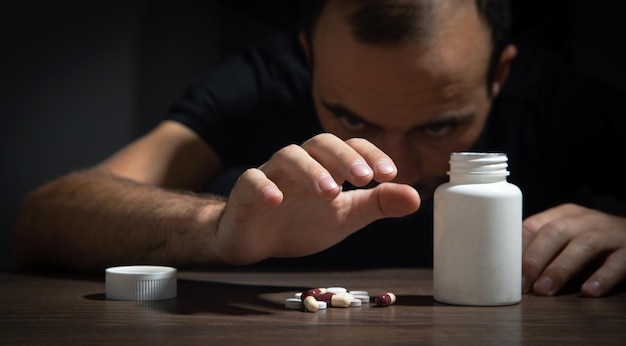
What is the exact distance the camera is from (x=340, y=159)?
3.59 ft

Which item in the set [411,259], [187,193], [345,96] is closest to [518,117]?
[411,259]

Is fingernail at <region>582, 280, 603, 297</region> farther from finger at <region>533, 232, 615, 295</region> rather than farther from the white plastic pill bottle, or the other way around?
the white plastic pill bottle

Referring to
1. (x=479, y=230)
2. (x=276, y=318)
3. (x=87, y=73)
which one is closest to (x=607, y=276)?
(x=479, y=230)

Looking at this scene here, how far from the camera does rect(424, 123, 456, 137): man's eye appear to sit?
1731mm

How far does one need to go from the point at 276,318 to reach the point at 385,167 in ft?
0.73

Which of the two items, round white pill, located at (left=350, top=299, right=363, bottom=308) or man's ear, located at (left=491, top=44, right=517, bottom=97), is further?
man's ear, located at (left=491, top=44, right=517, bottom=97)

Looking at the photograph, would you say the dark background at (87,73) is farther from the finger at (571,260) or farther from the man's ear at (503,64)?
the finger at (571,260)

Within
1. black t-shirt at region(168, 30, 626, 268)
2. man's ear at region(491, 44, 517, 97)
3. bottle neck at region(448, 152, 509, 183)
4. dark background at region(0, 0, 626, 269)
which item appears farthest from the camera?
dark background at region(0, 0, 626, 269)

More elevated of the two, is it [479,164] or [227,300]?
[479,164]

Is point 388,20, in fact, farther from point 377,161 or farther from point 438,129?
point 377,161

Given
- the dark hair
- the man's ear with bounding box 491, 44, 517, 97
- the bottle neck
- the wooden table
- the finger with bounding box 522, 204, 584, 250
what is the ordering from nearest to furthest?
the wooden table
the bottle neck
the finger with bounding box 522, 204, 584, 250
the dark hair
the man's ear with bounding box 491, 44, 517, 97

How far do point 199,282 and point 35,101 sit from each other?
4.54ft

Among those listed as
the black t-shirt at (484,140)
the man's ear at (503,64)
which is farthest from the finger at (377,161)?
the black t-shirt at (484,140)

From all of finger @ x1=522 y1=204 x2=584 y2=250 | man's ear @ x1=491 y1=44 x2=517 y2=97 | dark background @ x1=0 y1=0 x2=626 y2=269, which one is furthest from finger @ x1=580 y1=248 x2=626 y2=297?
dark background @ x1=0 y1=0 x2=626 y2=269
